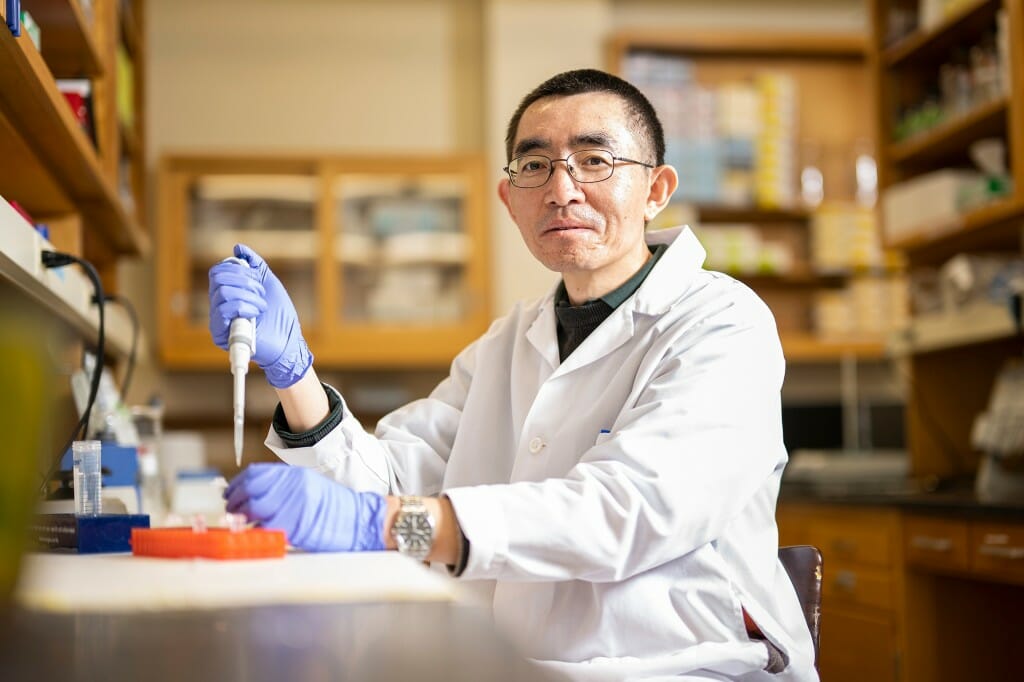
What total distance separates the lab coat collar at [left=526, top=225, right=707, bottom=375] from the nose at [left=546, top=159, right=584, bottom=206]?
0.17 metres

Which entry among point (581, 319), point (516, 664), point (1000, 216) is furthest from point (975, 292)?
point (516, 664)

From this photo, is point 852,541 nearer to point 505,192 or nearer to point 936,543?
point 936,543

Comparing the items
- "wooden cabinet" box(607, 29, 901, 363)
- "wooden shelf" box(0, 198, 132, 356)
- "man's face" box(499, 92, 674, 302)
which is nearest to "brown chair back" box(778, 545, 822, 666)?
"man's face" box(499, 92, 674, 302)

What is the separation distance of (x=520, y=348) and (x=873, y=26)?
2.56m

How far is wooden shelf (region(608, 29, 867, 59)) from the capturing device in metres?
5.31

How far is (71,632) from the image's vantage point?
84 centimetres

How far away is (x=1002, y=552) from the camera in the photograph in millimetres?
2594

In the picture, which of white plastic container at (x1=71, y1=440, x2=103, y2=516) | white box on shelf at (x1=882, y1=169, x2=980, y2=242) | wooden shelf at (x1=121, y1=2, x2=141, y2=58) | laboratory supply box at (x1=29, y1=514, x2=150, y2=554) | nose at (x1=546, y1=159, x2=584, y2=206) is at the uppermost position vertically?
wooden shelf at (x1=121, y1=2, x2=141, y2=58)

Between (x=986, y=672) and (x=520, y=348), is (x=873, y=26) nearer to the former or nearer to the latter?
(x=986, y=672)

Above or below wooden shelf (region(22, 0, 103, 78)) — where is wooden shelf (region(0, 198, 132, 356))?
below

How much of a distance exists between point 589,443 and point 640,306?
223 millimetres

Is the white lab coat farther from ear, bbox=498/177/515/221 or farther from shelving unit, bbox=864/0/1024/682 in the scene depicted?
shelving unit, bbox=864/0/1024/682

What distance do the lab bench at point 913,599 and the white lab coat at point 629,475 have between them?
1417 millimetres

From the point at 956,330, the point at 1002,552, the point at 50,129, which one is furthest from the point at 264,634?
the point at 956,330
